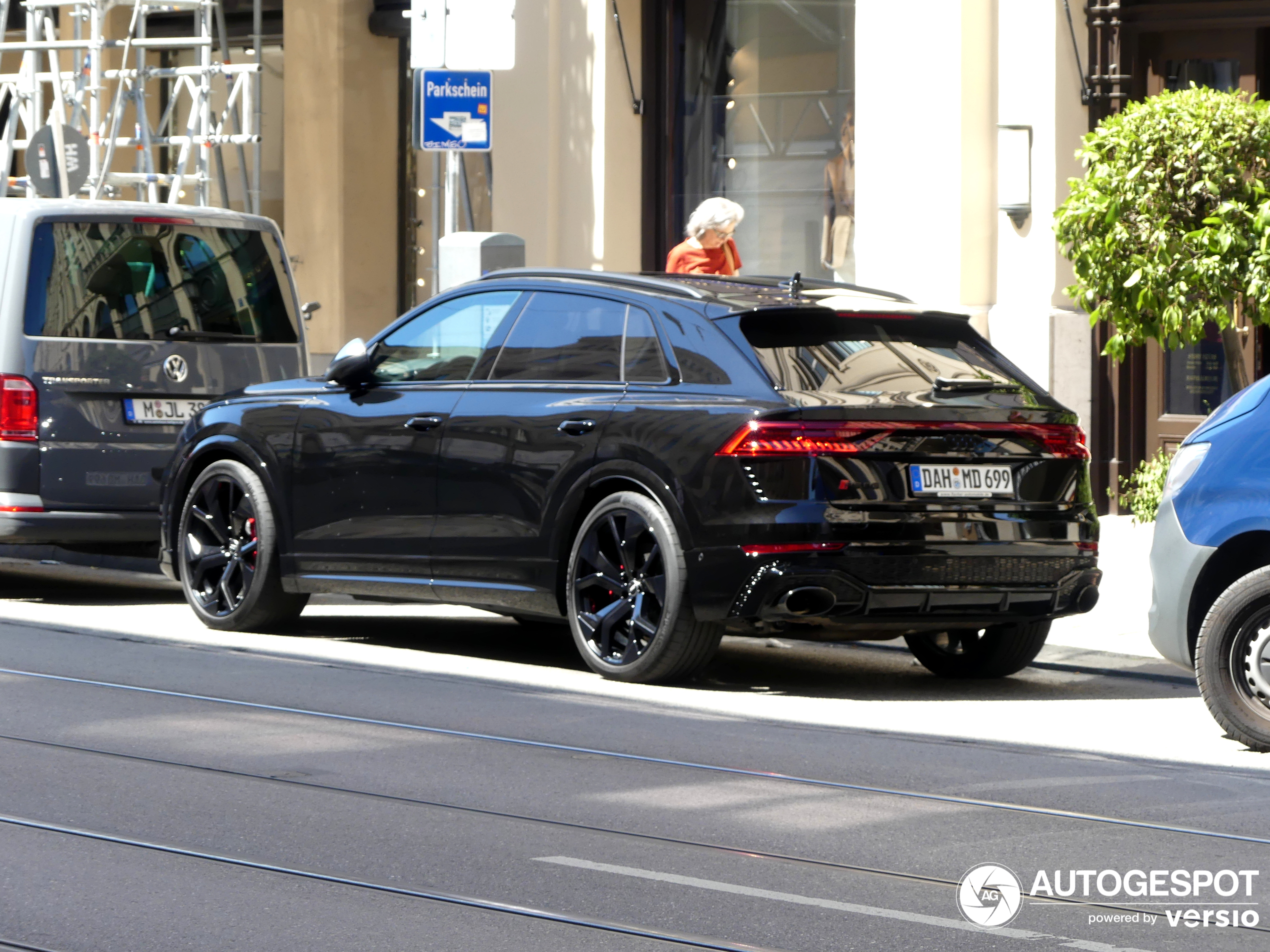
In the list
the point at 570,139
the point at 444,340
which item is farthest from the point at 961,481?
the point at 570,139

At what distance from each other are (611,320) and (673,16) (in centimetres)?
937

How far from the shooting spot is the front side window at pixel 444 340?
9289mm

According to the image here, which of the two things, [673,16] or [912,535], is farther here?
[673,16]

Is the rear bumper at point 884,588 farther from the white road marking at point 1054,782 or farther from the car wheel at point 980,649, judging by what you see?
the white road marking at point 1054,782

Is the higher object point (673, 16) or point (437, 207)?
point (673, 16)

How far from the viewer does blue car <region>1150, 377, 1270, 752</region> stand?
23.5 feet

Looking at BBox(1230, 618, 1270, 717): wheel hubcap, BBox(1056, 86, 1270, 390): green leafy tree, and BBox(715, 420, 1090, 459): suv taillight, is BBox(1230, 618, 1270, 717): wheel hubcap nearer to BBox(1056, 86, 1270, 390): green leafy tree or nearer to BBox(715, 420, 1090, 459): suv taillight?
BBox(715, 420, 1090, 459): suv taillight

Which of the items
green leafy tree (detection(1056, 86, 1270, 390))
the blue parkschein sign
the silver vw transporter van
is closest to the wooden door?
green leafy tree (detection(1056, 86, 1270, 390))

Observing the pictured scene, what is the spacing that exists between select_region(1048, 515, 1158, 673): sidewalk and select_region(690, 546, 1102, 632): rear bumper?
2.40 feet

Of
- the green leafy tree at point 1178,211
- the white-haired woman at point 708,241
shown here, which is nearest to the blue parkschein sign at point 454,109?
the white-haired woman at point 708,241

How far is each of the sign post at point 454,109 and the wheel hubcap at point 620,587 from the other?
186 inches

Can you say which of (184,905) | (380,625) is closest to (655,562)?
(380,625)

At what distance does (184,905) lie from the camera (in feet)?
16.5

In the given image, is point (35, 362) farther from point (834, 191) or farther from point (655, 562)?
point (834, 191)
